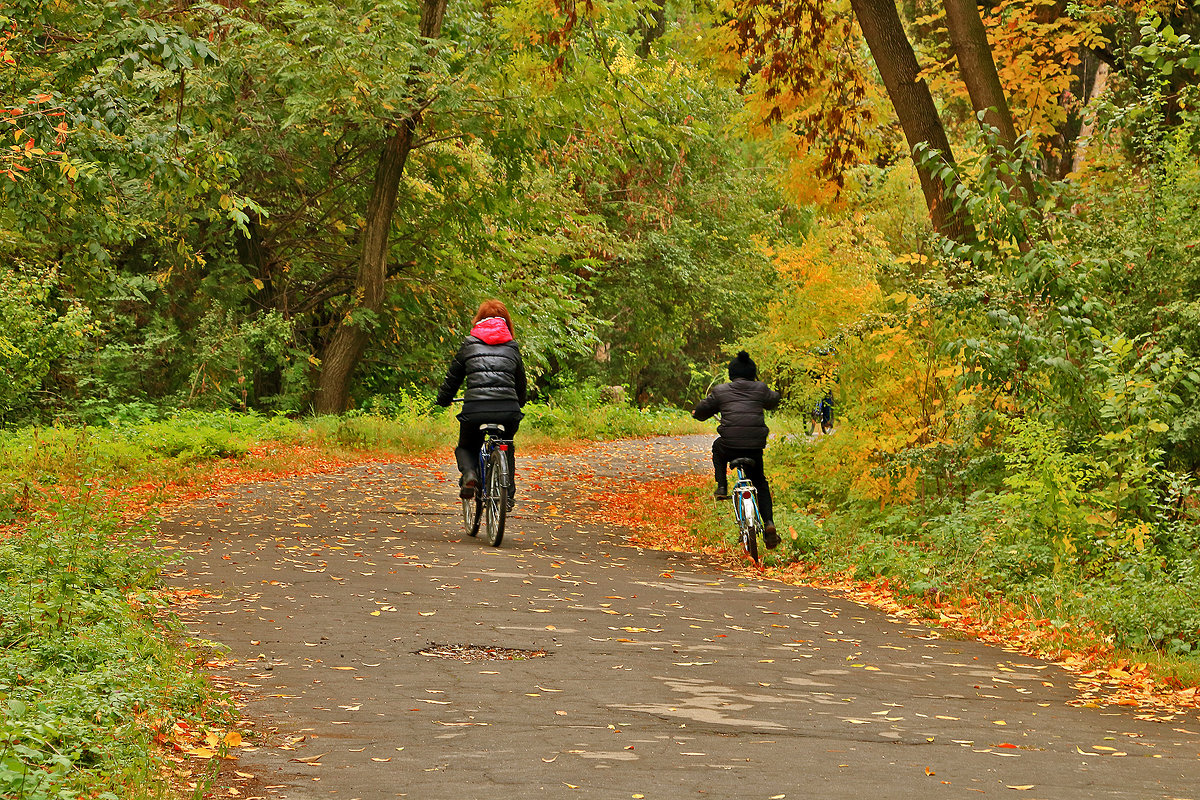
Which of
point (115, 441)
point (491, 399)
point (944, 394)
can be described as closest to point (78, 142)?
point (491, 399)

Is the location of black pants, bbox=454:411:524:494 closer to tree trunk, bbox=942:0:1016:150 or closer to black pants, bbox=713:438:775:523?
black pants, bbox=713:438:775:523

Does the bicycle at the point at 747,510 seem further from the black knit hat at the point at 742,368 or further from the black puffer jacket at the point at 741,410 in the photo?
the black knit hat at the point at 742,368

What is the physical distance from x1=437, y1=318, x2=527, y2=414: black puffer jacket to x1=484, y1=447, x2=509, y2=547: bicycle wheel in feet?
1.74

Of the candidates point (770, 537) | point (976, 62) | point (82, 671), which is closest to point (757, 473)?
point (770, 537)

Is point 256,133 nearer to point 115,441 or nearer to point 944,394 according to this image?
point 115,441

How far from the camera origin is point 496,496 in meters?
12.5

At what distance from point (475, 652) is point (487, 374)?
5.06 m

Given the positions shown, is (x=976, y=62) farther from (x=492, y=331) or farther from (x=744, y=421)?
(x=492, y=331)

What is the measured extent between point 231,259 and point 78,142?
14379mm

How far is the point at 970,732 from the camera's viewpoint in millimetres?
6426

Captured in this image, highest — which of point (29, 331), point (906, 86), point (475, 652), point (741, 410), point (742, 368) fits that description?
point (906, 86)

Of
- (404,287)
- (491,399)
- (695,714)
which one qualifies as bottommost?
(695,714)

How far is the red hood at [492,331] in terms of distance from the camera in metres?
12.9

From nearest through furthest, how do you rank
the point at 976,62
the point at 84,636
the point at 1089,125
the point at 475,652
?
1. the point at 84,636
2. the point at 475,652
3. the point at 976,62
4. the point at 1089,125
